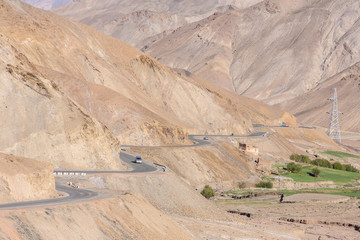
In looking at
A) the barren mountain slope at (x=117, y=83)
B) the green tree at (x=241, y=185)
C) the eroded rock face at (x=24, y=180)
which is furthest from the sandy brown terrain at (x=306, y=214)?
the eroded rock face at (x=24, y=180)

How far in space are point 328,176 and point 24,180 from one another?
73.5m

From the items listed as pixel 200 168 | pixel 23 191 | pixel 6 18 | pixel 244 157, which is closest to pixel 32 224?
pixel 23 191

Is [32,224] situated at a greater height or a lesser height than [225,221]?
greater

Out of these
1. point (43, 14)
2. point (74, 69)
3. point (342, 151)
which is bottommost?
point (342, 151)

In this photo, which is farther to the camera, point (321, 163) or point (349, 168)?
point (349, 168)

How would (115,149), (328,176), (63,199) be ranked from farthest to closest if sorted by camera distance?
(328,176) < (115,149) < (63,199)

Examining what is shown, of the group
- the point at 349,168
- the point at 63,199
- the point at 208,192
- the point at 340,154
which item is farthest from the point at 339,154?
the point at 63,199

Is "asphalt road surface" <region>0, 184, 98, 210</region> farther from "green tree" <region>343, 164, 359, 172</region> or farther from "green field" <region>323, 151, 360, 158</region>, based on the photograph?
"green field" <region>323, 151, 360, 158</region>

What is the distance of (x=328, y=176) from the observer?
98.2 m

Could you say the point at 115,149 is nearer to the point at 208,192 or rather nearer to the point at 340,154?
the point at 208,192

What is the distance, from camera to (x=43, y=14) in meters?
97.4

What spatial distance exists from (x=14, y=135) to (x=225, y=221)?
46.9 feet

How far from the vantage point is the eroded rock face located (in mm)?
28875

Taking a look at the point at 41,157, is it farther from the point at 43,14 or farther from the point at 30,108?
the point at 43,14
